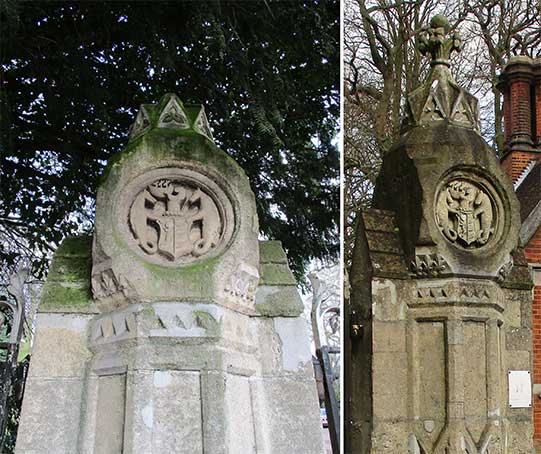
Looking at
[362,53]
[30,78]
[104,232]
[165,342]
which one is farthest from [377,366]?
[362,53]

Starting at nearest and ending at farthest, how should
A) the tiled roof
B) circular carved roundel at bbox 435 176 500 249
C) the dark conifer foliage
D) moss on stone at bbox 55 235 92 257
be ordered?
moss on stone at bbox 55 235 92 257, circular carved roundel at bbox 435 176 500 249, the dark conifer foliage, the tiled roof

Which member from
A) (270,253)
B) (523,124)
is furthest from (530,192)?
(270,253)

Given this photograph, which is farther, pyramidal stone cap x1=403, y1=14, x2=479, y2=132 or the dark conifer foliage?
the dark conifer foliage

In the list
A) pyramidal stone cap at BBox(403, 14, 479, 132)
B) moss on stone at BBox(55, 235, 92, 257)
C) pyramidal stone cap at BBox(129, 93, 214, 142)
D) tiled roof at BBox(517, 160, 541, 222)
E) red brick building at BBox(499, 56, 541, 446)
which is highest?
red brick building at BBox(499, 56, 541, 446)

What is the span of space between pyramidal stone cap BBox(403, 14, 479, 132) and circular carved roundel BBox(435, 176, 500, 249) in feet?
1.61

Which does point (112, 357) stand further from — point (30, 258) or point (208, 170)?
point (30, 258)

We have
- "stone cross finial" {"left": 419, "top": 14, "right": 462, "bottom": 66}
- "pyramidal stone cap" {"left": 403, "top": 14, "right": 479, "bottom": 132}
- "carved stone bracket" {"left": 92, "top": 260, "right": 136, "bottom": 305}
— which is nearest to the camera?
"carved stone bracket" {"left": 92, "top": 260, "right": 136, "bottom": 305}

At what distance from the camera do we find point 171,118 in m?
3.93

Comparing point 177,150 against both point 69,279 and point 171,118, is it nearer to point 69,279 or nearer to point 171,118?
point 171,118

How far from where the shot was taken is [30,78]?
6418 millimetres

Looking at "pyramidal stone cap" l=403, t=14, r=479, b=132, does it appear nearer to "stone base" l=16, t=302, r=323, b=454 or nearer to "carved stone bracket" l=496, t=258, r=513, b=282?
"carved stone bracket" l=496, t=258, r=513, b=282

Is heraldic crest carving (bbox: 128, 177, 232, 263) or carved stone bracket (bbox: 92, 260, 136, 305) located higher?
heraldic crest carving (bbox: 128, 177, 232, 263)

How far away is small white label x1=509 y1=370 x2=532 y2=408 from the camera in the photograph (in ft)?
16.2

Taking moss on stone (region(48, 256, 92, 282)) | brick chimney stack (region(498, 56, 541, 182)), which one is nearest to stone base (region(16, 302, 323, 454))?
moss on stone (region(48, 256, 92, 282))
